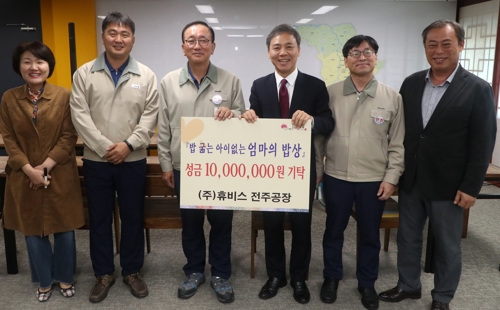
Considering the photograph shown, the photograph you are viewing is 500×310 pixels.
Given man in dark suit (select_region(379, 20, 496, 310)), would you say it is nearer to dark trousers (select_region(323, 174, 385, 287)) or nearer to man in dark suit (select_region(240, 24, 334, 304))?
dark trousers (select_region(323, 174, 385, 287))

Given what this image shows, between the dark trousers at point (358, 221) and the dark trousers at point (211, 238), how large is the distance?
59 centimetres

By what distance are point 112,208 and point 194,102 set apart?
2.64 ft

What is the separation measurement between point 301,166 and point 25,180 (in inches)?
59.6

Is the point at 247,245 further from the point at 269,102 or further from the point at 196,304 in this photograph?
the point at 269,102

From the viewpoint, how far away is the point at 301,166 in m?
2.17

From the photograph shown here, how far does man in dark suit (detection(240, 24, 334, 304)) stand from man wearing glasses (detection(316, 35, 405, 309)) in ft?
0.36

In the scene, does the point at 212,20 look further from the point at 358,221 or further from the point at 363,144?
the point at 358,221

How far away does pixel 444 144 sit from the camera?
6.93 feet

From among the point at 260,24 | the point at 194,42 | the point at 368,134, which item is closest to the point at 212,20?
the point at 260,24

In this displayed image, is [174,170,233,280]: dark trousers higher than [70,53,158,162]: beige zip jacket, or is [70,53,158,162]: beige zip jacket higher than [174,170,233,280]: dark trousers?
[70,53,158,162]: beige zip jacket

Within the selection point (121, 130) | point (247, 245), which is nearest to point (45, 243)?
point (121, 130)

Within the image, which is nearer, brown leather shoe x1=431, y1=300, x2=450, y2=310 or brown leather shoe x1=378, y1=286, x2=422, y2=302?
brown leather shoe x1=431, y1=300, x2=450, y2=310

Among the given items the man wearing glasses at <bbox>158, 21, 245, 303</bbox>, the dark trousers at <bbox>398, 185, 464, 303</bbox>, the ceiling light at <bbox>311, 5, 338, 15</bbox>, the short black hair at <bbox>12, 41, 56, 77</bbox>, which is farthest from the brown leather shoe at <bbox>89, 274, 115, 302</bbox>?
the ceiling light at <bbox>311, 5, 338, 15</bbox>

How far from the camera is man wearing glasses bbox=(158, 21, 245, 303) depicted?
2238 millimetres
